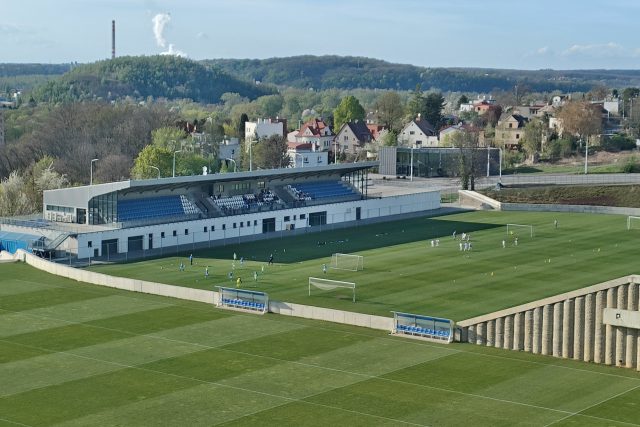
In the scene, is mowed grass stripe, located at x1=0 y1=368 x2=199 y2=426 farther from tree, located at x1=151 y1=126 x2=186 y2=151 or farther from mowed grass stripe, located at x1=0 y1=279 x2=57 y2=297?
tree, located at x1=151 y1=126 x2=186 y2=151

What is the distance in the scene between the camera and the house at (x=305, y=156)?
529 feet

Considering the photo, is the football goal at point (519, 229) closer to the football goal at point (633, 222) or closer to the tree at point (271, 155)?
the football goal at point (633, 222)

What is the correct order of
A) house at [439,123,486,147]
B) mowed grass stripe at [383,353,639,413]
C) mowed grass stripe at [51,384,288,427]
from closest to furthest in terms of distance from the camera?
mowed grass stripe at [51,384,288,427] → mowed grass stripe at [383,353,639,413] → house at [439,123,486,147]

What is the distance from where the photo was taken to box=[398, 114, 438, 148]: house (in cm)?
19312

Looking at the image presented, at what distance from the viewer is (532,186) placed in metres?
133

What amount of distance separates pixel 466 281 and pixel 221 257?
20.2m

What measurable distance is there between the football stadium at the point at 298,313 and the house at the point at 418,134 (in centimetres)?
8615

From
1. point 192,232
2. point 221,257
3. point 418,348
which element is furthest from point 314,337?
point 192,232

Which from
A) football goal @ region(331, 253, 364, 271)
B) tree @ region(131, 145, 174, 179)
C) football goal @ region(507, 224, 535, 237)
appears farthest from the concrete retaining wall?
tree @ region(131, 145, 174, 179)

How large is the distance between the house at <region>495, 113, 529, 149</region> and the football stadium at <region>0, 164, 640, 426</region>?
8894cm

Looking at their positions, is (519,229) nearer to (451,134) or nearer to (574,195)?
Result: (574,195)

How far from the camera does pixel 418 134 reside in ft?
642

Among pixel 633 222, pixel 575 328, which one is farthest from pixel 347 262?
pixel 633 222

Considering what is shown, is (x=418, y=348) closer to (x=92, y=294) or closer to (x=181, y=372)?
(x=181, y=372)
